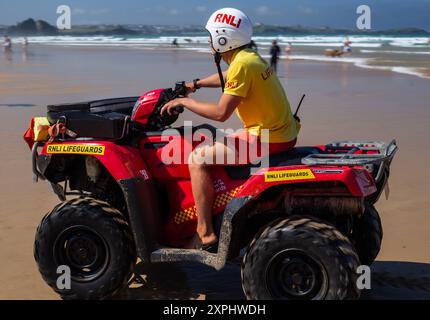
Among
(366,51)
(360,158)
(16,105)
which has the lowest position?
(366,51)

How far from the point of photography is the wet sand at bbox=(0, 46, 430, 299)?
486 cm

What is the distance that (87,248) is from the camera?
442 centimetres

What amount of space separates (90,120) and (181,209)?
2.70 feet

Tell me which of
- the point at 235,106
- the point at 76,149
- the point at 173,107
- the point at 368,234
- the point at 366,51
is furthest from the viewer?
the point at 366,51

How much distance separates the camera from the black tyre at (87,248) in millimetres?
4320

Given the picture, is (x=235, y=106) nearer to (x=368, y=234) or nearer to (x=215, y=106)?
(x=215, y=106)

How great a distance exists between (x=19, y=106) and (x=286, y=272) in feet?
40.4

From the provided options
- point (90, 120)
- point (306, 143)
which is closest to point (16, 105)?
point (306, 143)

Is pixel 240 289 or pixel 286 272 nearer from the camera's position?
pixel 286 272

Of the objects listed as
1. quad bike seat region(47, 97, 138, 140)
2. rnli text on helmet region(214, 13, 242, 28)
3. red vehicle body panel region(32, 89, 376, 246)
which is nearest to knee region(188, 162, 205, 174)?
red vehicle body panel region(32, 89, 376, 246)

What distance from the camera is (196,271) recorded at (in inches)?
201
